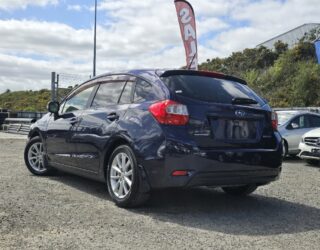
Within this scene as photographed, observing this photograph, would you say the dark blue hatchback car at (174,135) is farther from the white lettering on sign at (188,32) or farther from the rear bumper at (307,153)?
the white lettering on sign at (188,32)

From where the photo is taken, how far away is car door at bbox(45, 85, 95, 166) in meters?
7.11

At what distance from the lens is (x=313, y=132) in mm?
11812

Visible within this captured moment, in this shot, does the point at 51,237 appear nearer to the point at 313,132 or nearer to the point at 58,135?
the point at 58,135

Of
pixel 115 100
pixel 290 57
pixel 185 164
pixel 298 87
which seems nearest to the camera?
pixel 185 164

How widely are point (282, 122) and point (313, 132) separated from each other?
1.97m

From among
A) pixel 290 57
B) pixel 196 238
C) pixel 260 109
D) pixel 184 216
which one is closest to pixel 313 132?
pixel 260 109

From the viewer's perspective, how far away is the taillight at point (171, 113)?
17.8 ft

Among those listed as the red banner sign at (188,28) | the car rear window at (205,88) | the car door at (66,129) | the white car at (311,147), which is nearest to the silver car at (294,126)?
the white car at (311,147)

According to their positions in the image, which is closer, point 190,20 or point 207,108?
Answer: point 207,108

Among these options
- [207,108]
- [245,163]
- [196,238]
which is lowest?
[196,238]

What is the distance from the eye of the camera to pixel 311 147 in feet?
37.8

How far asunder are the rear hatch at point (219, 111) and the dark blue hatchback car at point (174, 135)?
11mm

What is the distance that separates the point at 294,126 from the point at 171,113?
9064 mm

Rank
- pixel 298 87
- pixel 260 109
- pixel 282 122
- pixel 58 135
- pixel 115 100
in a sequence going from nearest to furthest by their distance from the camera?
pixel 260 109 → pixel 115 100 → pixel 58 135 → pixel 282 122 → pixel 298 87
